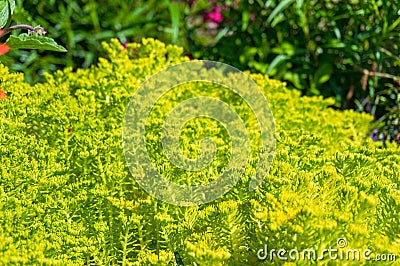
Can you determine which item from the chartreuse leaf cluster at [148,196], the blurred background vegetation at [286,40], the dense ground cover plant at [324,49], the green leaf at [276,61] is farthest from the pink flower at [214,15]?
the chartreuse leaf cluster at [148,196]

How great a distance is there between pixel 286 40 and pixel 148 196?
4.91 ft

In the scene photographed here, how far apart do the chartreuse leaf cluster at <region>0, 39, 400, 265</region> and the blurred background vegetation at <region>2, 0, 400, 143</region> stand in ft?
2.35

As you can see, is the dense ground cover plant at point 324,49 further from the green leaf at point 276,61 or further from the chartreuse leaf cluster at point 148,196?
the chartreuse leaf cluster at point 148,196

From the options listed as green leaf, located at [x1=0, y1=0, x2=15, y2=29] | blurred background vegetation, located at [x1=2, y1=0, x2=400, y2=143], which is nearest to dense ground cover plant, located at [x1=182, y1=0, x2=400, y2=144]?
blurred background vegetation, located at [x1=2, y1=0, x2=400, y2=143]

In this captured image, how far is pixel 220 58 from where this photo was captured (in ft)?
8.73

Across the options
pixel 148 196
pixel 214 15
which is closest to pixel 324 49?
pixel 214 15

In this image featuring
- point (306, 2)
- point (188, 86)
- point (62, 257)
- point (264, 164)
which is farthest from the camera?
point (306, 2)

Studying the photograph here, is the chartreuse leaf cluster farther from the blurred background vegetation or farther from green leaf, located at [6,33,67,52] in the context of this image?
the blurred background vegetation

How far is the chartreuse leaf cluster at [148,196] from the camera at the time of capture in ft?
3.45

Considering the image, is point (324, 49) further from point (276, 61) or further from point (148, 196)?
point (148, 196)

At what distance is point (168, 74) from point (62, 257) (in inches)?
36.2

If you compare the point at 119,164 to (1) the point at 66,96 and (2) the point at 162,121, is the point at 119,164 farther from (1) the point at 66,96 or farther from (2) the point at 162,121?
(1) the point at 66,96

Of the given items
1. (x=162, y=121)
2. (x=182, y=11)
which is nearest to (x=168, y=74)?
(x=162, y=121)

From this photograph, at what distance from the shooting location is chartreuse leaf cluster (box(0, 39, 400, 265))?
1053mm
